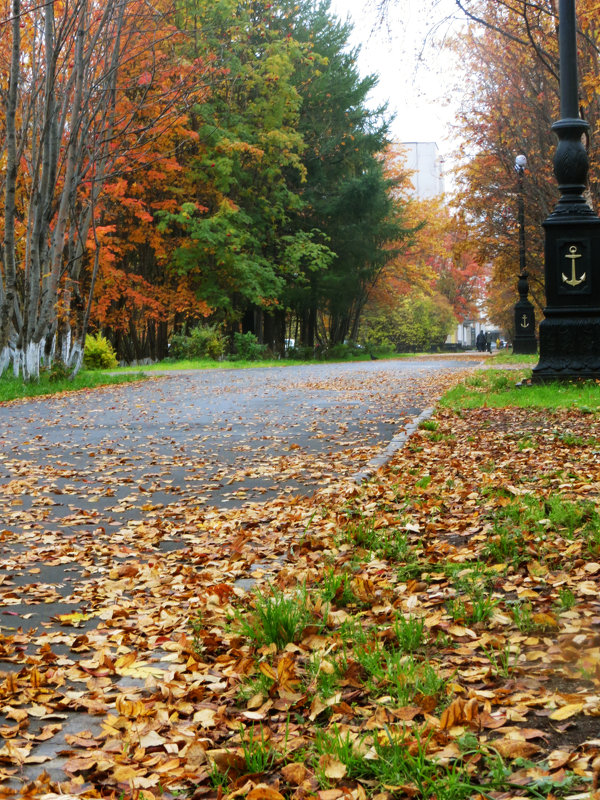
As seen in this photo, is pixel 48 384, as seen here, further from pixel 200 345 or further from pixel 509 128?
pixel 509 128

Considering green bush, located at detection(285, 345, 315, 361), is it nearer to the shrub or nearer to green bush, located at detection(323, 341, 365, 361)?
green bush, located at detection(323, 341, 365, 361)

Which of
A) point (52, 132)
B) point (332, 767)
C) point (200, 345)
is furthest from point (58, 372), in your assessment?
point (332, 767)

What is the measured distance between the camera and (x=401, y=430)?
9586 mm

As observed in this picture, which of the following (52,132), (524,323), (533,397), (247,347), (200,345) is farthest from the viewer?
(247,347)

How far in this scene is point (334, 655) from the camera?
3.26 meters

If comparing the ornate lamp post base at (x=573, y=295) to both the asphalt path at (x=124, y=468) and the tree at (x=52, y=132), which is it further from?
the tree at (x=52, y=132)

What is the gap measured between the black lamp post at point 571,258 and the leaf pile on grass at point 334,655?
6372 mm

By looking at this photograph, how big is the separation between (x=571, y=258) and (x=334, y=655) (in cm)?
985

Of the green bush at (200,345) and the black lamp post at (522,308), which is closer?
the black lamp post at (522,308)

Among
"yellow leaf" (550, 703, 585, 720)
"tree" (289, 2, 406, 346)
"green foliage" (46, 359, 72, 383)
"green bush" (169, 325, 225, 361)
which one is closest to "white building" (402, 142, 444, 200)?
"tree" (289, 2, 406, 346)

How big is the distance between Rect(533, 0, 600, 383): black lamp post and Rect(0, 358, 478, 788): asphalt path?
234cm

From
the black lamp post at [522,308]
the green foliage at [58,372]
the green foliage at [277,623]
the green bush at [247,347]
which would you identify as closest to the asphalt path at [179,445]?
the green foliage at [58,372]

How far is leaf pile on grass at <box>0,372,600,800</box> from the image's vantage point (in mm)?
2473

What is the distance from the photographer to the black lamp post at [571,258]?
38.4 ft
